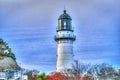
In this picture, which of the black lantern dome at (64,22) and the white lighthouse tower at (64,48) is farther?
the black lantern dome at (64,22)

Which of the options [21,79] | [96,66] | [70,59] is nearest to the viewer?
[21,79]

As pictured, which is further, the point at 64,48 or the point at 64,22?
the point at 64,22

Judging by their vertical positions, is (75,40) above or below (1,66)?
above

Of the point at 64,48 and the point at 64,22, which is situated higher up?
the point at 64,22

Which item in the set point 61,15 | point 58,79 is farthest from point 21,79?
point 61,15

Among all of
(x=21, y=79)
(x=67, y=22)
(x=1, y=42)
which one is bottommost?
(x=21, y=79)

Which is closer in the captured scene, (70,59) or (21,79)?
(21,79)

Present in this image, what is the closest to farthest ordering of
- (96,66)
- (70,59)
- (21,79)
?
(21,79)
(96,66)
(70,59)

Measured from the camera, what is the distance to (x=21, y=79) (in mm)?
31891

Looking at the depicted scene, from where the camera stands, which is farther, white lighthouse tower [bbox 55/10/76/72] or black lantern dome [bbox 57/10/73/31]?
black lantern dome [bbox 57/10/73/31]

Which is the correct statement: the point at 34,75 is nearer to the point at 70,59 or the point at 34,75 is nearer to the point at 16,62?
the point at 16,62

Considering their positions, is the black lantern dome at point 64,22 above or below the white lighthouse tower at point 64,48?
above

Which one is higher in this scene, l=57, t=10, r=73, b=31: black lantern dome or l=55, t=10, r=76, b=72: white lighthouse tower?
l=57, t=10, r=73, b=31: black lantern dome

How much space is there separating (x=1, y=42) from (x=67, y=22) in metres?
12.1
